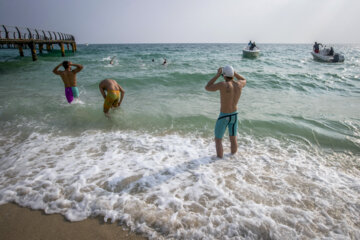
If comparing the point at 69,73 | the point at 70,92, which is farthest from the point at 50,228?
the point at 70,92

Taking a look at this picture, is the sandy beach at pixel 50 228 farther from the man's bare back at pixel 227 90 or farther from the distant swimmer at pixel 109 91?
the distant swimmer at pixel 109 91

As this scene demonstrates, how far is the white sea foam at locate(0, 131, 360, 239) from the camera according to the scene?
233cm

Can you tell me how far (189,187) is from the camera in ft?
9.71

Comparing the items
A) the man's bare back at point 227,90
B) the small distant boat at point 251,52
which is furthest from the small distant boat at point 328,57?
the man's bare back at point 227,90

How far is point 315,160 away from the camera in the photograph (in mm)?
3857

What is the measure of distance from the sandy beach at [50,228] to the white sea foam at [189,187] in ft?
0.33

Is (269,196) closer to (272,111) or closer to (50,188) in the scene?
(50,188)

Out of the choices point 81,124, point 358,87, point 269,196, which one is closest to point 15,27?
point 81,124

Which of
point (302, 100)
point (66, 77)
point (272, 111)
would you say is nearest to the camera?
point (66, 77)

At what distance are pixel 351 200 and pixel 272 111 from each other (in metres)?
4.35

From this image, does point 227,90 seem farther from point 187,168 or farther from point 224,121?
point 187,168

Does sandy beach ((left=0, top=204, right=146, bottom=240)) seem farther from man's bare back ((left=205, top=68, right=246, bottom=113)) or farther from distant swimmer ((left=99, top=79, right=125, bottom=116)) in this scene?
distant swimmer ((left=99, top=79, right=125, bottom=116))

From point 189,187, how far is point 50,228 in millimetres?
1855

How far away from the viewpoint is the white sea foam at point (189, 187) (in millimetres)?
2334
